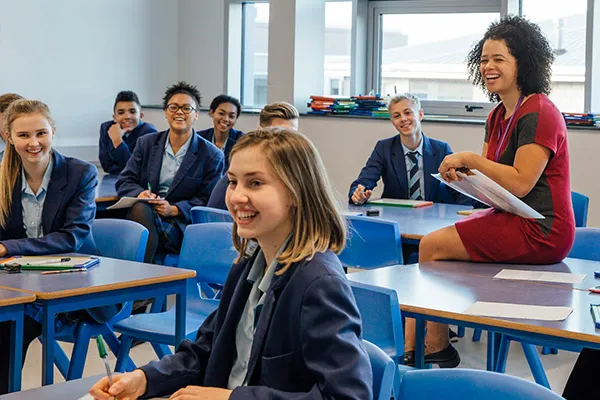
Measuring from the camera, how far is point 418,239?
151 inches

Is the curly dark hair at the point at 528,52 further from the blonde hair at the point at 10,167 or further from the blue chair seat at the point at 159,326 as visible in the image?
the blonde hair at the point at 10,167

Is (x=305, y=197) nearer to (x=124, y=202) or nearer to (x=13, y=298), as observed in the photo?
(x=13, y=298)

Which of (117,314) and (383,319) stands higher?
(383,319)

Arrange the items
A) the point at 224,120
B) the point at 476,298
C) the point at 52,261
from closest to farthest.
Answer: the point at 476,298 → the point at 52,261 → the point at 224,120

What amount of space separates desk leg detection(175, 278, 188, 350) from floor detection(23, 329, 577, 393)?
1.12m

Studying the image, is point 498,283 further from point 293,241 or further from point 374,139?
point 374,139

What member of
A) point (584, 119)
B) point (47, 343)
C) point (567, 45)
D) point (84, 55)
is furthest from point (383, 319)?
point (84, 55)

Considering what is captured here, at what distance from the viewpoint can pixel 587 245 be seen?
3609mm

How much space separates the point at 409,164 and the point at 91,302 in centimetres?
285

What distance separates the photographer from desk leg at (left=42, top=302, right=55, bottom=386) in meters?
2.78

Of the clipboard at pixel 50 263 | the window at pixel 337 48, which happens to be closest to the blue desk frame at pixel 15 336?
the clipboard at pixel 50 263

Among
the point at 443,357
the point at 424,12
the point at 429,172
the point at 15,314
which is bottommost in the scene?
the point at 443,357

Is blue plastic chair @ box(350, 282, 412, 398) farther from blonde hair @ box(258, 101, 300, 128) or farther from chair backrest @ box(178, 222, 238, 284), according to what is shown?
blonde hair @ box(258, 101, 300, 128)

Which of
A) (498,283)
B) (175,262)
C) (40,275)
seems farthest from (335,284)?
(175,262)
